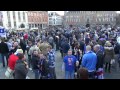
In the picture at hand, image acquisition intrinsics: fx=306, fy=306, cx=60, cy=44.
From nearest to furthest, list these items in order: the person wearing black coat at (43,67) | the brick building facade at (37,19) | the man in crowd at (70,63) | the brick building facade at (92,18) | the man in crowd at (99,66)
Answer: the person wearing black coat at (43,67) → the man in crowd at (99,66) → the man in crowd at (70,63) → the brick building facade at (37,19) → the brick building facade at (92,18)

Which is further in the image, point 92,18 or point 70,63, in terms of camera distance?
point 92,18

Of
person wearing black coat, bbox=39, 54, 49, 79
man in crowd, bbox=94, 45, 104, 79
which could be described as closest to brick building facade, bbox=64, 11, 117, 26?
man in crowd, bbox=94, 45, 104, 79

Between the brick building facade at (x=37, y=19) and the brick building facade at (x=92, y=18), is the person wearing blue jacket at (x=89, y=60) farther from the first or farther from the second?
the brick building facade at (x=92, y=18)

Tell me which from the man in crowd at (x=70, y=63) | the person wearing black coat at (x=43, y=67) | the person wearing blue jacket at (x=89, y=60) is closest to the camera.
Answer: the person wearing blue jacket at (x=89, y=60)

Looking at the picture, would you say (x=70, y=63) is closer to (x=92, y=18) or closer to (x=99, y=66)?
(x=99, y=66)

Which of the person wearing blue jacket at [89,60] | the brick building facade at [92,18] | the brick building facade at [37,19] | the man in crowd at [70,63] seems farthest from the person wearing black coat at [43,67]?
the brick building facade at [92,18]

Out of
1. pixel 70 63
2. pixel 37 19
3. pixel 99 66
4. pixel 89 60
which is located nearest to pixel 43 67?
pixel 70 63

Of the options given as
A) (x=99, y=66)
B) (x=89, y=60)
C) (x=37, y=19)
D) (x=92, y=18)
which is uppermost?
(x=92, y=18)

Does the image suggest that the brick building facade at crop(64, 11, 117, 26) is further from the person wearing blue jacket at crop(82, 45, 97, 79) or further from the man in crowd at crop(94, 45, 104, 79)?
the person wearing blue jacket at crop(82, 45, 97, 79)

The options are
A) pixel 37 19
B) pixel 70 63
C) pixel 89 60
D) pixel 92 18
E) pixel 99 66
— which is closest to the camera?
pixel 89 60

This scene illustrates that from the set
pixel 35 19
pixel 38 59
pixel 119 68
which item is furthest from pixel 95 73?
pixel 35 19

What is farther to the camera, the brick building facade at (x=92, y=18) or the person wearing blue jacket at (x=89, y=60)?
the brick building facade at (x=92, y=18)
